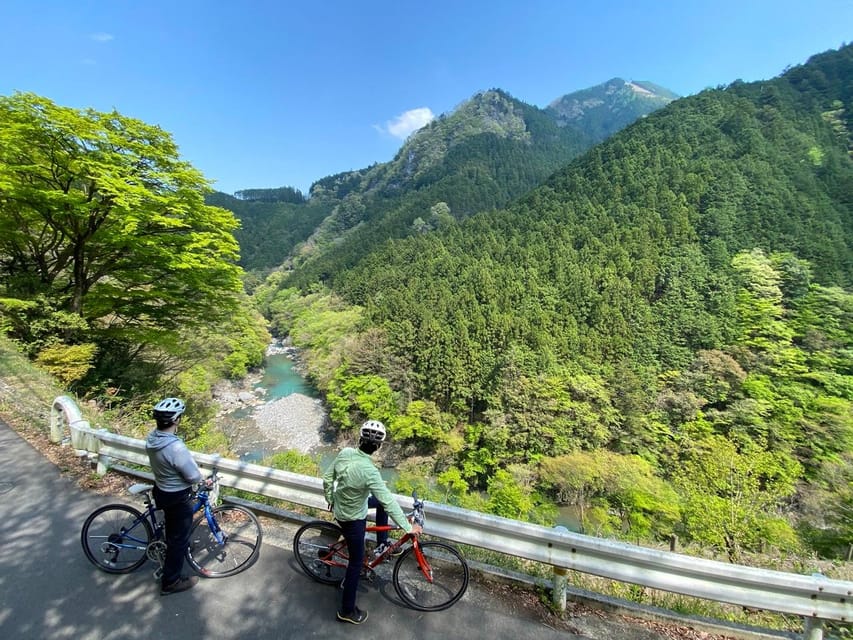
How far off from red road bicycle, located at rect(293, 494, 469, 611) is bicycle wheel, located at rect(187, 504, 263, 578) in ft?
1.58

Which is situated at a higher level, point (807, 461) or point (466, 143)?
point (466, 143)

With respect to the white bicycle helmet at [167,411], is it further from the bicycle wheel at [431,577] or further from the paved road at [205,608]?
the bicycle wheel at [431,577]

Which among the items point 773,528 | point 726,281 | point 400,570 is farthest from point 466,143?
point 400,570

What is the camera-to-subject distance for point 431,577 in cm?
318

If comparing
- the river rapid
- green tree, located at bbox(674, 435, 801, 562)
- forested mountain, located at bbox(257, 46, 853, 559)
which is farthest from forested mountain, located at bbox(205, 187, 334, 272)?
green tree, located at bbox(674, 435, 801, 562)

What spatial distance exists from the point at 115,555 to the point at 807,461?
41320 mm

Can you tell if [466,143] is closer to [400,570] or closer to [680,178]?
[680,178]

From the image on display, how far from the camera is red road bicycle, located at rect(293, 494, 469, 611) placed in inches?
120

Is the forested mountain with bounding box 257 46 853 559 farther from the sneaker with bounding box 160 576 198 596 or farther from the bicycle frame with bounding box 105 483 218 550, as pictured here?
the sneaker with bounding box 160 576 198 596

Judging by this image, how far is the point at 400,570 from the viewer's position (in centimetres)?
328

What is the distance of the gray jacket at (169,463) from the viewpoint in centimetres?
291

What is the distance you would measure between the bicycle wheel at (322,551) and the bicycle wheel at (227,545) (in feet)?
1.36

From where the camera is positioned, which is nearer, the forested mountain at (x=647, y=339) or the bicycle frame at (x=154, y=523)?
the bicycle frame at (x=154, y=523)

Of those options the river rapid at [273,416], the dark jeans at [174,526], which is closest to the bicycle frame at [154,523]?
the dark jeans at [174,526]
